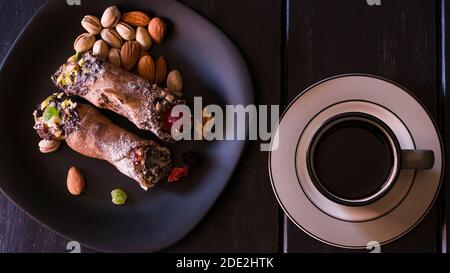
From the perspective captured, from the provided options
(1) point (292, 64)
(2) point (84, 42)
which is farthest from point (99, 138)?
(1) point (292, 64)

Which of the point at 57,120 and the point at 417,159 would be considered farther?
the point at 57,120

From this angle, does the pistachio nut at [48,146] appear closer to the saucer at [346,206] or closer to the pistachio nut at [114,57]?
the pistachio nut at [114,57]

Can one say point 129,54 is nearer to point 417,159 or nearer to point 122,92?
point 122,92

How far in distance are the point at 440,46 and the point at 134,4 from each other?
47cm

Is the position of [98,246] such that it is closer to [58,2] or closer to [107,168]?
[107,168]

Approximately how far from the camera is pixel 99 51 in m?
0.83

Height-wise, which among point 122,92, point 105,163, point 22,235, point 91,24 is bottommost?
point 22,235

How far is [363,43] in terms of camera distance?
812 mm

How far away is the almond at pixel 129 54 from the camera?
827mm

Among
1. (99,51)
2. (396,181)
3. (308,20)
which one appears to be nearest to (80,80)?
(99,51)

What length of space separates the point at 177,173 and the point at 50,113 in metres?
0.21

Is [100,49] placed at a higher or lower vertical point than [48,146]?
higher

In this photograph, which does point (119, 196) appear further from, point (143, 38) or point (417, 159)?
point (417, 159)

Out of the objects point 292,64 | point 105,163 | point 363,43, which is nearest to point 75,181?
point 105,163
